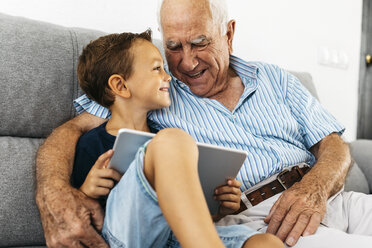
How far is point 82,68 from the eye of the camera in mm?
1141

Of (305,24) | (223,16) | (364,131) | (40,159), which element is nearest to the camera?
(40,159)

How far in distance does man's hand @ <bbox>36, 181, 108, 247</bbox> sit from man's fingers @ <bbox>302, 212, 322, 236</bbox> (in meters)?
0.50

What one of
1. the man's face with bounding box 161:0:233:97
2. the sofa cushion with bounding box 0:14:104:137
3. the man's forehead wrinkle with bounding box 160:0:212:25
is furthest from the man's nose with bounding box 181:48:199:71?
the sofa cushion with bounding box 0:14:104:137

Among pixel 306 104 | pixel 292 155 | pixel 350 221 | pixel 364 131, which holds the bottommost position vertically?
pixel 364 131

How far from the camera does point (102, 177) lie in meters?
0.86

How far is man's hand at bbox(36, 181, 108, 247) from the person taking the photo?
2.80 ft

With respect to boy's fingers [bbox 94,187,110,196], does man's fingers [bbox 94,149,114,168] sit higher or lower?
higher

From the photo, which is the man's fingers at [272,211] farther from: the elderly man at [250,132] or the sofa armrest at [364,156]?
the sofa armrest at [364,156]

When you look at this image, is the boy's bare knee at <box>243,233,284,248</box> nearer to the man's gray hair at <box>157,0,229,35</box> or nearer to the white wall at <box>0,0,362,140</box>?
the man's gray hair at <box>157,0,229,35</box>

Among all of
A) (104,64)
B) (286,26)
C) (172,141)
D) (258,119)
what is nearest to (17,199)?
(104,64)

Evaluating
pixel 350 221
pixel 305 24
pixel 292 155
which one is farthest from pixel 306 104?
pixel 305 24

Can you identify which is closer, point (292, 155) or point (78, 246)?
point (78, 246)

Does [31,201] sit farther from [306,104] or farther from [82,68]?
[306,104]

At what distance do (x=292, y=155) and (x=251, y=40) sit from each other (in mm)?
944
